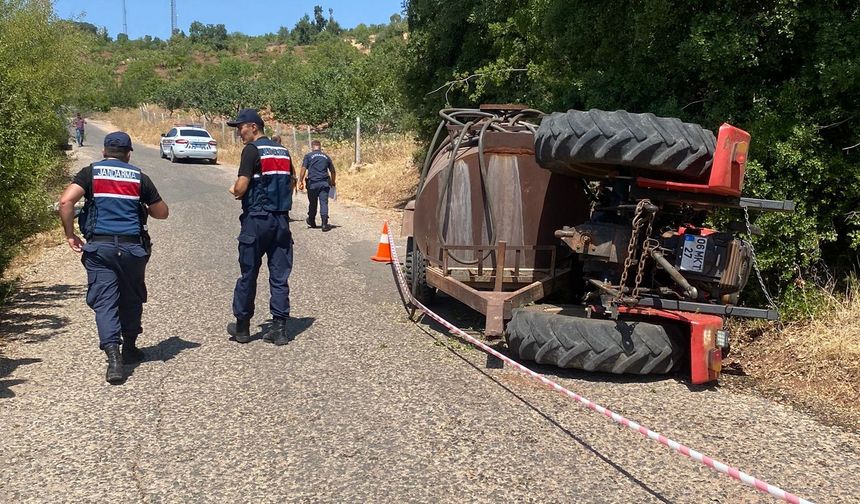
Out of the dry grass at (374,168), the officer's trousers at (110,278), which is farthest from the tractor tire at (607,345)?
the dry grass at (374,168)

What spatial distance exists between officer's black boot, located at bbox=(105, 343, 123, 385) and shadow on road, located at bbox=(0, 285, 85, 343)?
153 cm

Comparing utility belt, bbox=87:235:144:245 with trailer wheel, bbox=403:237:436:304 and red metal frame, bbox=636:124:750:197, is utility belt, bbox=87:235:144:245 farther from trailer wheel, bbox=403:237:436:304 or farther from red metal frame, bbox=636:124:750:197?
red metal frame, bbox=636:124:750:197

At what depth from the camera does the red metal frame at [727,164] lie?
4.70 meters

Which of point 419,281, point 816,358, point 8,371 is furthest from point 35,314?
point 816,358

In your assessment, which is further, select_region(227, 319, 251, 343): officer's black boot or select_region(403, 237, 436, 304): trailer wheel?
select_region(403, 237, 436, 304): trailer wheel

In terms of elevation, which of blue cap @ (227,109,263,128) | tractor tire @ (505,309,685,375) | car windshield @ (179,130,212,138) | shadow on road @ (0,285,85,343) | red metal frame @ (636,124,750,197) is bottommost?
shadow on road @ (0,285,85,343)

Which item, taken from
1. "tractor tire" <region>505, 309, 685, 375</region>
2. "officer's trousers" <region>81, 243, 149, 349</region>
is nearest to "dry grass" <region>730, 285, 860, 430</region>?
"tractor tire" <region>505, 309, 685, 375</region>

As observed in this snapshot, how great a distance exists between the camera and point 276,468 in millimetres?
3932

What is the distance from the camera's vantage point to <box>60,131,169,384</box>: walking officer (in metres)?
5.32

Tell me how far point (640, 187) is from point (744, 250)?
899mm

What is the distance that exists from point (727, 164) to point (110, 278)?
14.8ft

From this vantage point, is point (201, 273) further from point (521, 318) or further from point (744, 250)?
point (744, 250)

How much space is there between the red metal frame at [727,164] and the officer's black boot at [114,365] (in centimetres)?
423

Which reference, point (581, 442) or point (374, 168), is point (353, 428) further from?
point (374, 168)
